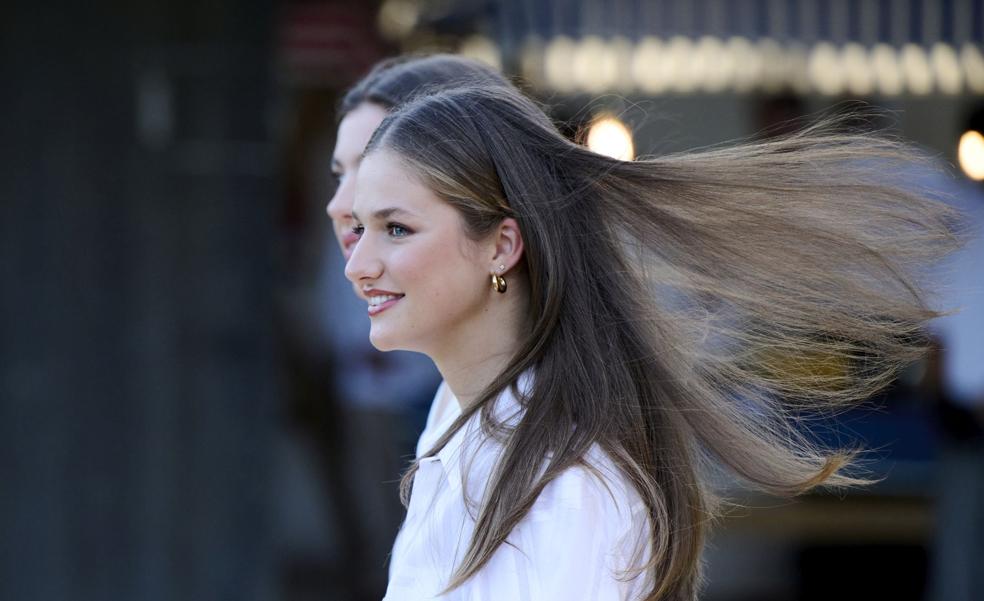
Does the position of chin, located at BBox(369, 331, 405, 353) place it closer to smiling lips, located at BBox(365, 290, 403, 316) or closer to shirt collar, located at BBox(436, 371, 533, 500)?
smiling lips, located at BBox(365, 290, 403, 316)

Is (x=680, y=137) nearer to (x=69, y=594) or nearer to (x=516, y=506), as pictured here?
(x=69, y=594)

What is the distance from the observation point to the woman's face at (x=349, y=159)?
2.40 metres

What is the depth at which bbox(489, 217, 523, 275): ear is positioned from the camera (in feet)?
6.05

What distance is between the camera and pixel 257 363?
4430 millimetres

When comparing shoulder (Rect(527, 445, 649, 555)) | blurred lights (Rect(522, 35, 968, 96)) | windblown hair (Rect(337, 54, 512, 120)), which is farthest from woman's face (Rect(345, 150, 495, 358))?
blurred lights (Rect(522, 35, 968, 96))

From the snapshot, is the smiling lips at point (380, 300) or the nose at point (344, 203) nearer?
the smiling lips at point (380, 300)

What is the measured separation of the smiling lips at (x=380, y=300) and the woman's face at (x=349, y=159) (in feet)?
1.66

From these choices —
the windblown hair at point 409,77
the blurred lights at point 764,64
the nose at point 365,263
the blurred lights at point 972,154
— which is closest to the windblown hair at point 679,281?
the nose at point 365,263

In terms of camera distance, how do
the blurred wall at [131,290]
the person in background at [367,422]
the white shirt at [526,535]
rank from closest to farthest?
the white shirt at [526,535], the blurred wall at [131,290], the person in background at [367,422]

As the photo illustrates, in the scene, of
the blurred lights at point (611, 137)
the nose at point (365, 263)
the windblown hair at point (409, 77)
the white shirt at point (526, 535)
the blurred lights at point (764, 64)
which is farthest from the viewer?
the blurred lights at point (764, 64)

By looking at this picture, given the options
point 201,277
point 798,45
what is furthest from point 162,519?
point 798,45

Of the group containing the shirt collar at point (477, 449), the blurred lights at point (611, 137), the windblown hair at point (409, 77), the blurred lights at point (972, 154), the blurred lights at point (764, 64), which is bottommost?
the shirt collar at point (477, 449)

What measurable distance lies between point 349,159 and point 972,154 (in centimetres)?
223

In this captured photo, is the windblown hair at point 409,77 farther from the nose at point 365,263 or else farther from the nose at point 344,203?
the nose at point 365,263
